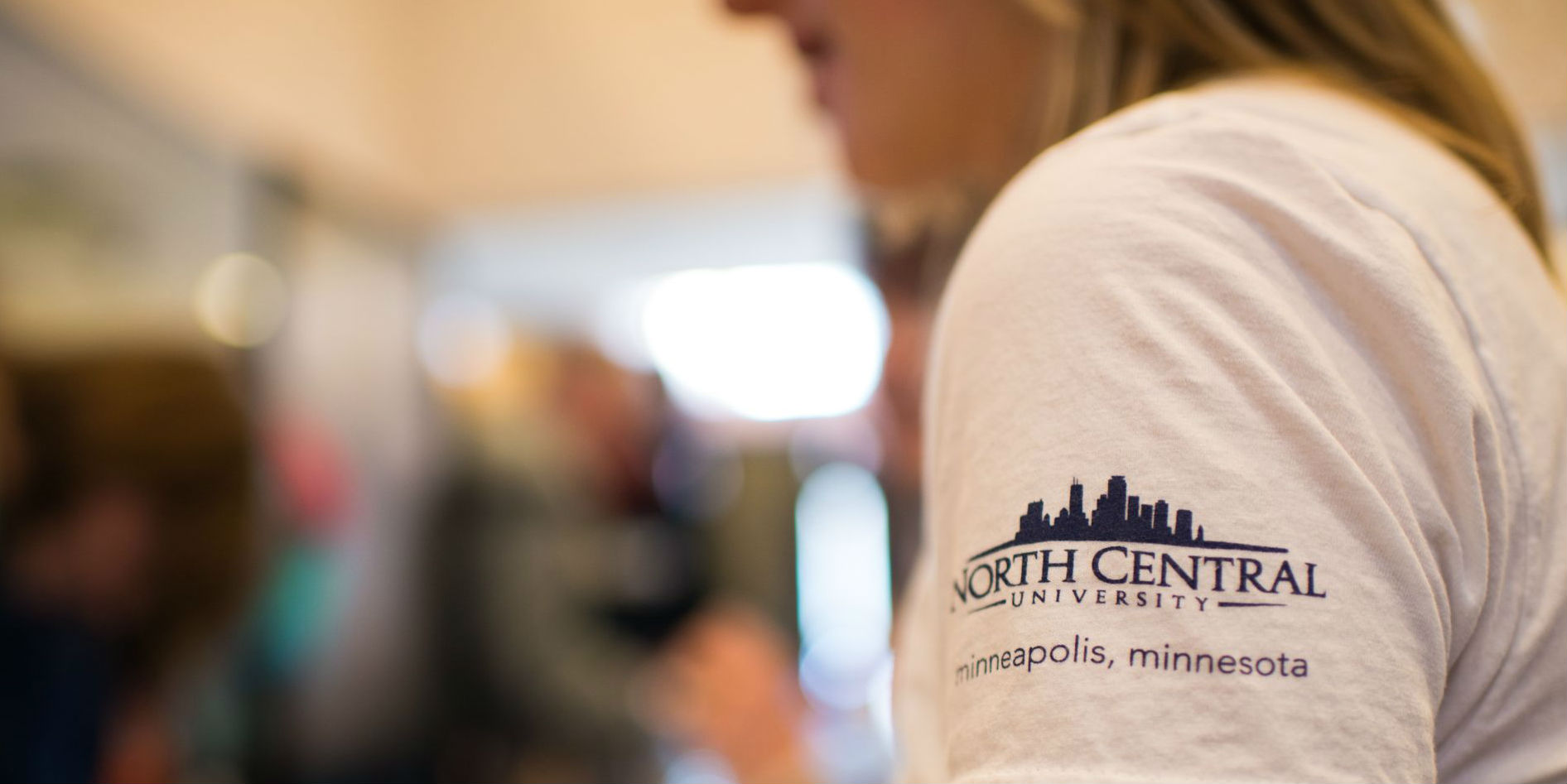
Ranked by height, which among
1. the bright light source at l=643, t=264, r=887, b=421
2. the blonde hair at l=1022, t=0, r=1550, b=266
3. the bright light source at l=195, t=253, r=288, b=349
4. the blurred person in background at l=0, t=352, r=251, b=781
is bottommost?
the blurred person in background at l=0, t=352, r=251, b=781

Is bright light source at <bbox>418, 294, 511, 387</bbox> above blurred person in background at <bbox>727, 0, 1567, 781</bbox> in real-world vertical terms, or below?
above

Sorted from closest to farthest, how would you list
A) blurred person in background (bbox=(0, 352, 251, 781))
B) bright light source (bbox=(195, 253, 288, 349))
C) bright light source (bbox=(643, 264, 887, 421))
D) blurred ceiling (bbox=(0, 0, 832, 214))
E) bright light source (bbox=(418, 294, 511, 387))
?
blurred person in background (bbox=(0, 352, 251, 781)) → bright light source (bbox=(195, 253, 288, 349)) → blurred ceiling (bbox=(0, 0, 832, 214)) → bright light source (bbox=(418, 294, 511, 387)) → bright light source (bbox=(643, 264, 887, 421))

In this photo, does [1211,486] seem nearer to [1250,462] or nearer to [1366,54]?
[1250,462]

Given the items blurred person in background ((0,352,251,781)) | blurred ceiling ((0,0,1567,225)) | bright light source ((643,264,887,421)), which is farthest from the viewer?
bright light source ((643,264,887,421))

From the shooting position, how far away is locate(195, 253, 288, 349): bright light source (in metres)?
2.02

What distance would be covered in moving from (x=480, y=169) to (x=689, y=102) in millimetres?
629

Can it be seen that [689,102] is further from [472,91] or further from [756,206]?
[472,91]

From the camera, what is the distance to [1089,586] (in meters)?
0.28

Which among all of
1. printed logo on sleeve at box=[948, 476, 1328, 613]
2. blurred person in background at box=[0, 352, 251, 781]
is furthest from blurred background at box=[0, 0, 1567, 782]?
printed logo on sleeve at box=[948, 476, 1328, 613]

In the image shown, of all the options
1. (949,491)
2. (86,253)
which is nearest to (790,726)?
(949,491)

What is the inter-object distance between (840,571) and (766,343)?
0.89 meters

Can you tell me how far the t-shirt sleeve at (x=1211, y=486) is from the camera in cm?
26

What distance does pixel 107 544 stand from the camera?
151cm

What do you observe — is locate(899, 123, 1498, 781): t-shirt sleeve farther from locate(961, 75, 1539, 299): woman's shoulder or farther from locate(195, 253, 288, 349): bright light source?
locate(195, 253, 288, 349): bright light source
